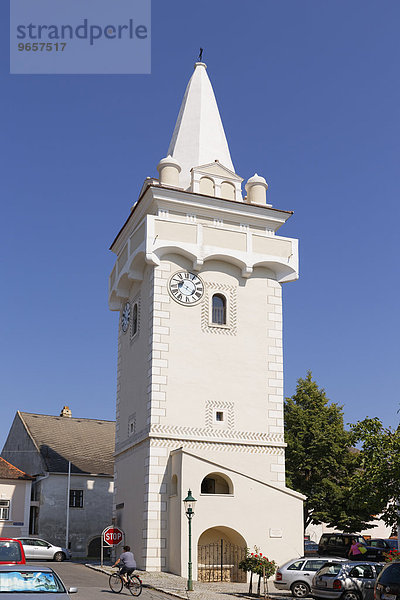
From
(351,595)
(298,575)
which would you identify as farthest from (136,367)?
(351,595)

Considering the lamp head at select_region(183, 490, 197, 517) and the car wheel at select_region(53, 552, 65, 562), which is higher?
the lamp head at select_region(183, 490, 197, 517)

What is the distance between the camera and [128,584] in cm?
2231

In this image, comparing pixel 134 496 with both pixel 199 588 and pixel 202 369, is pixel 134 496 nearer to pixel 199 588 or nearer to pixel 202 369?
pixel 202 369

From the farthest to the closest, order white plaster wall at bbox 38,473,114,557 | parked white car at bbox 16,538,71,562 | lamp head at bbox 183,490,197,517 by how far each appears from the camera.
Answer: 1. white plaster wall at bbox 38,473,114,557
2. parked white car at bbox 16,538,71,562
3. lamp head at bbox 183,490,197,517

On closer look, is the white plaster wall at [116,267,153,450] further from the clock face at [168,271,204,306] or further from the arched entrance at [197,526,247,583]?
the arched entrance at [197,526,247,583]

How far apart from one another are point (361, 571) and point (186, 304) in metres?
14.8

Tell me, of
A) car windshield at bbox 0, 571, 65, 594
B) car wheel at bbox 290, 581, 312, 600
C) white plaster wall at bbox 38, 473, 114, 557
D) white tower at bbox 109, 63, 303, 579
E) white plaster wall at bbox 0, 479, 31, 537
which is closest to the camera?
car windshield at bbox 0, 571, 65, 594

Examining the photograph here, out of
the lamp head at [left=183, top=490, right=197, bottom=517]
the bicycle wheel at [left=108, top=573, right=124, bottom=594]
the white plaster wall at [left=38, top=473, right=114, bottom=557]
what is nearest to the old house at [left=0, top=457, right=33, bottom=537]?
the white plaster wall at [left=38, top=473, right=114, bottom=557]

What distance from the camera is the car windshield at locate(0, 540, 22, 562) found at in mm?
20234

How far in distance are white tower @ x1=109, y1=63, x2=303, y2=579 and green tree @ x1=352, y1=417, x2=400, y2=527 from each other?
23.8 feet

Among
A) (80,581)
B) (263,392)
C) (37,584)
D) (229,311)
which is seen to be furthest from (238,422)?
(37,584)

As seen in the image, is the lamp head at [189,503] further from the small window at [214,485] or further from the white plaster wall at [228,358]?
the white plaster wall at [228,358]

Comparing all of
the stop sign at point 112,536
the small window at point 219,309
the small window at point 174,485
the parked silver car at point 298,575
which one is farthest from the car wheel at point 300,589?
the small window at point 219,309

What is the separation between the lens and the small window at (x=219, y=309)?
3384cm
